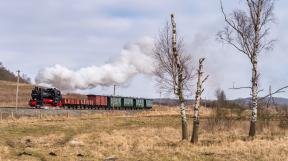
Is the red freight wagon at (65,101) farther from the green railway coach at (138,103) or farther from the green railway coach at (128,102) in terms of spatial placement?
the green railway coach at (138,103)

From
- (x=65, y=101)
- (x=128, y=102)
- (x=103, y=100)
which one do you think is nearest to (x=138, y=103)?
(x=128, y=102)

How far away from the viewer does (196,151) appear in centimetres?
1772

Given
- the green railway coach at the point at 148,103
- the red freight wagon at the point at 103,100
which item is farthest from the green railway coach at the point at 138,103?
the red freight wagon at the point at 103,100

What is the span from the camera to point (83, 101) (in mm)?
76062

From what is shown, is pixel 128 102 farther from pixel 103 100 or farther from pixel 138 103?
pixel 103 100

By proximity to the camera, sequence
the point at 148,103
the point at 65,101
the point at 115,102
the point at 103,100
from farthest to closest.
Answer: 1. the point at 148,103
2. the point at 115,102
3. the point at 103,100
4. the point at 65,101

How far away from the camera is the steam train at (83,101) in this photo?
64688 millimetres

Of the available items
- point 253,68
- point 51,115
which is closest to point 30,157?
point 253,68

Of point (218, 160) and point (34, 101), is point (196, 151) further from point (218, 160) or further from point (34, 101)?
point (34, 101)

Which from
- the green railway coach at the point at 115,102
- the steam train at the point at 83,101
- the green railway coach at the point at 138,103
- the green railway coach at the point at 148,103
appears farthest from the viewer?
the green railway coach at the point at 148,103

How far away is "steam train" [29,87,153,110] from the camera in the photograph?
2547 inches

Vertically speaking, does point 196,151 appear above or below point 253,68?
below

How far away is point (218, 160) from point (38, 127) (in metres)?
26.7

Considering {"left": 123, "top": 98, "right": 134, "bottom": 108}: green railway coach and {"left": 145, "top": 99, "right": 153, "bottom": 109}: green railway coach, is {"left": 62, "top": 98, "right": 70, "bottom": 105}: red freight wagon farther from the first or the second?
{"left": 145, "top": 99, "right": 153, "bottom": 109}: green railway coach
